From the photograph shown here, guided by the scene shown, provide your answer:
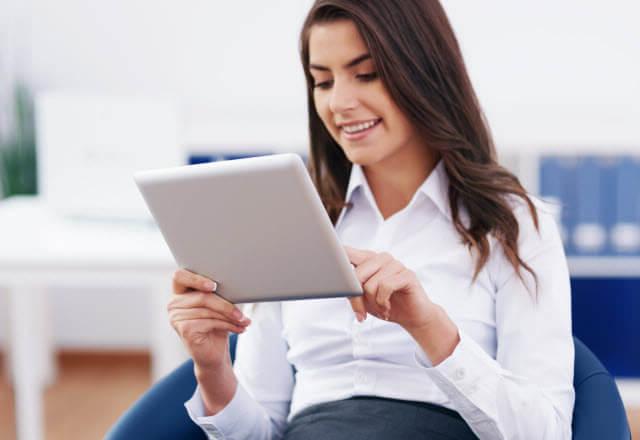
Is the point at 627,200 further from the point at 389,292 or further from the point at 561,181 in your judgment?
the point at 389,292

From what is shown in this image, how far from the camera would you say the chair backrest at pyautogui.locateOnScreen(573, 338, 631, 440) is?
4.65 feet

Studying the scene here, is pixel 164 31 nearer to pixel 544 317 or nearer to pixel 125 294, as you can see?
pixel 125 294

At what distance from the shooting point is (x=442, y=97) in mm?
1570

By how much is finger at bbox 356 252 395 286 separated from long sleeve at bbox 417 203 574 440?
177 millimetres

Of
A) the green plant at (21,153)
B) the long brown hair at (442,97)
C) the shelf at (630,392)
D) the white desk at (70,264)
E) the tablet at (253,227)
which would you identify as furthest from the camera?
the green plant at (21,153)

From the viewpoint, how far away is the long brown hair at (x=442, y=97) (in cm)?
150

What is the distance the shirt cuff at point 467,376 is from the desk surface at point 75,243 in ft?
4.07

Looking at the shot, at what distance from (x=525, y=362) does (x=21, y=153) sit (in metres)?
Result: 2.78

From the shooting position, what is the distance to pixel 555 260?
150 centimetres

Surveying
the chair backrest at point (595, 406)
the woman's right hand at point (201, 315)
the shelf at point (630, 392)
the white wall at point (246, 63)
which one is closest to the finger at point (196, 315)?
the woman's right hand at point (201, 315)

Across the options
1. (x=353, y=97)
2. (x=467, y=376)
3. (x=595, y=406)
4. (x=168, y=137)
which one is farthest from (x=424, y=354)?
(x=168, y=137)

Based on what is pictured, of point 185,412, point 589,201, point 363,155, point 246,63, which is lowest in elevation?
point 185,412

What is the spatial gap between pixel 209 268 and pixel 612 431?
0.65m

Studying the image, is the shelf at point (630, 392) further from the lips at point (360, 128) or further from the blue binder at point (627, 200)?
the lips at point (360, 128)
